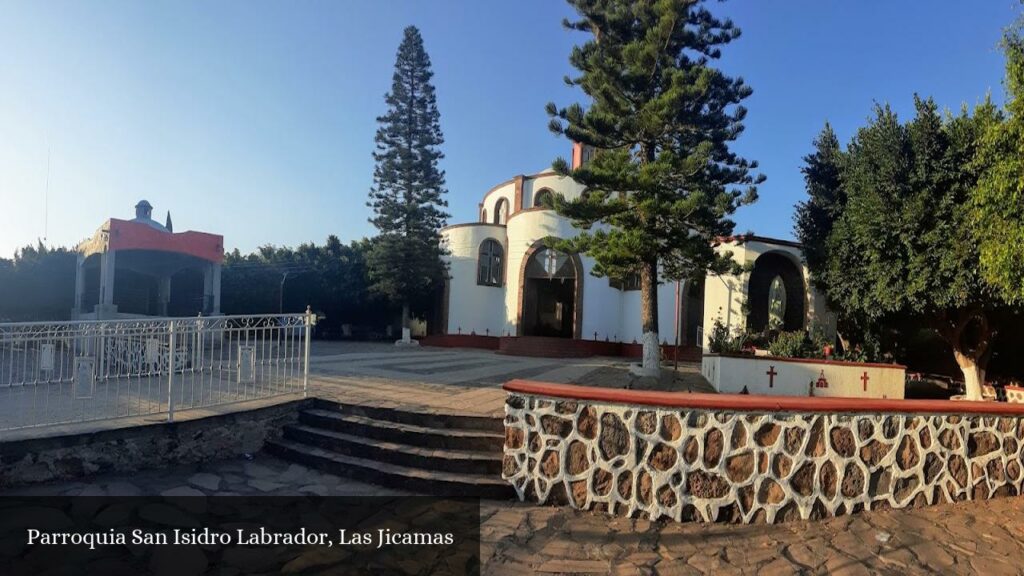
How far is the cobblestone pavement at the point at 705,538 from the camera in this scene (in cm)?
318

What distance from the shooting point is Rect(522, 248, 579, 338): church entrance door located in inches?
706

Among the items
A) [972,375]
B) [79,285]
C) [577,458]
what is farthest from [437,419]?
[79,285]

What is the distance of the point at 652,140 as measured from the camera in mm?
9859

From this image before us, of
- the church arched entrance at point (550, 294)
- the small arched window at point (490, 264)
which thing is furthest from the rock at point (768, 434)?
the small arched window at point (490, 264)

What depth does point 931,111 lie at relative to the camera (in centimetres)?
926

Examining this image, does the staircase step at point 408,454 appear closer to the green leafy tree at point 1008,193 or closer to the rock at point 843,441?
the rock at point 843,441

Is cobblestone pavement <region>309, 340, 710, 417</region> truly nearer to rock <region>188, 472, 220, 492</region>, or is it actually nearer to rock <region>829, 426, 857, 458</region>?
rock <region>188, 472, 220, 492</region>

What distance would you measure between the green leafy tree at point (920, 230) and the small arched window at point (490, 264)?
11.4 meters

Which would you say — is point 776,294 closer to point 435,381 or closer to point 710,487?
point 435,381

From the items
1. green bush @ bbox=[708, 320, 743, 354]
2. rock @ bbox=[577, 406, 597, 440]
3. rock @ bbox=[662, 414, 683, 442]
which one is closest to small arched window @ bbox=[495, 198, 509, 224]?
green bush @ bbox=[708, 320, 743, 354]

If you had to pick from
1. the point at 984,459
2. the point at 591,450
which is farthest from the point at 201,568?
the point at 984,459

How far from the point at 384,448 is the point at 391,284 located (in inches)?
585

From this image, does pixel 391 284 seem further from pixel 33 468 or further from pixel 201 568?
pixel 201 568

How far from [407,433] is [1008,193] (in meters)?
8.11
